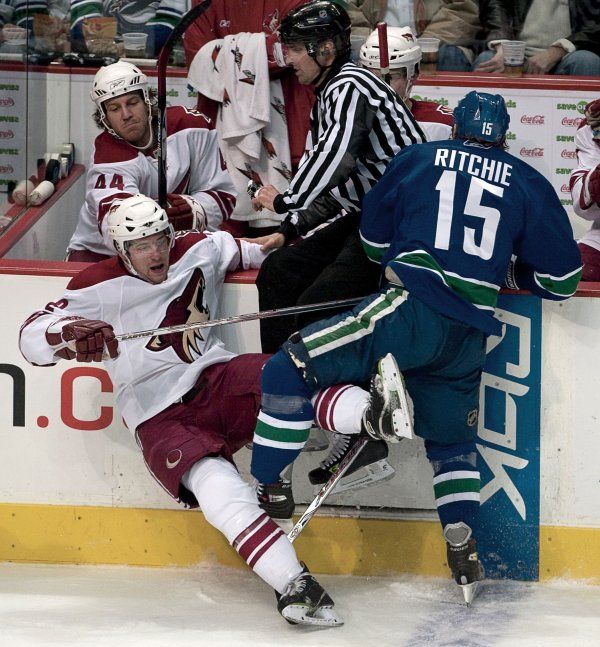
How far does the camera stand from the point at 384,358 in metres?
3.25

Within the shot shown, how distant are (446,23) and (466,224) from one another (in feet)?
8.38

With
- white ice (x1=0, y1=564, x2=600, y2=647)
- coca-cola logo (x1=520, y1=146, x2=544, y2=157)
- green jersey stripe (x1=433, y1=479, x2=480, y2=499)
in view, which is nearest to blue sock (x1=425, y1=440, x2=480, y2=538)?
green jersey stripe (x1=433, y1=479, x2=480, y2=499)

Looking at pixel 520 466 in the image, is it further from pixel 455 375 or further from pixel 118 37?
pixel 118 37

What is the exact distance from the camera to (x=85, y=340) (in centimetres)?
335

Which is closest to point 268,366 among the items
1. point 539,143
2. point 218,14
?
point 218,14

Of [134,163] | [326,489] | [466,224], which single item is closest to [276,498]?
Result: [326,489]

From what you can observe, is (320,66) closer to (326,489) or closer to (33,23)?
(326,489)

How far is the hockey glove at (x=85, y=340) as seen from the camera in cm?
335

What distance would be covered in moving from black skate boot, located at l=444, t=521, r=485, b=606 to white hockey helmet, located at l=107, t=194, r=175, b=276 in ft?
3.36

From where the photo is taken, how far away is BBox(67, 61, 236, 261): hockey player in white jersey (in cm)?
422

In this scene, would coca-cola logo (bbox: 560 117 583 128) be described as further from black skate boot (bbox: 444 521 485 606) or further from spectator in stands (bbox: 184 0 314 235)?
black skate boot (bbox: 444 521 485 606)

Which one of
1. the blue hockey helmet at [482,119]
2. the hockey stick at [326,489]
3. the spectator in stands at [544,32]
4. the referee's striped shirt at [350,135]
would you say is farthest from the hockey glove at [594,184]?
the spectator in stands at [544,32]

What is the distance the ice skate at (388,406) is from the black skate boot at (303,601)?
41cm

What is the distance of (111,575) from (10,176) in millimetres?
1350
